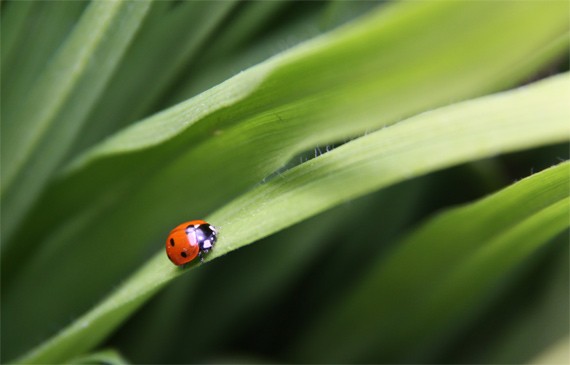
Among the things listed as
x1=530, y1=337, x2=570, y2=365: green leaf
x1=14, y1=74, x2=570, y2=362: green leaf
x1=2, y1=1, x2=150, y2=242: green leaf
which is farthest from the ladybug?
x1=530, y1=337, x2=570, y2=365: green leaf

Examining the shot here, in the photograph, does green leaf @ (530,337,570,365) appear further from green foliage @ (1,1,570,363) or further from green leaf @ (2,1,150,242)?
green leaf @ (2,1,150,242)

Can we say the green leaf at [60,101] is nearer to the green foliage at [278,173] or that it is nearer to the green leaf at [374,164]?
the green foliage at [278,173]

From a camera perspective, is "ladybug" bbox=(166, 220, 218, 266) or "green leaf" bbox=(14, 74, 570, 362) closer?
"green leaf" bbox=(14, 74, 570, 362)

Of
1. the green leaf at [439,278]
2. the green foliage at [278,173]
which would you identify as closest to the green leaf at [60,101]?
the green foliage at [278,173]

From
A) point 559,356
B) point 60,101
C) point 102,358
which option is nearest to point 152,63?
point 60,101

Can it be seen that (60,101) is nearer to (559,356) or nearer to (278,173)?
(278,173)
